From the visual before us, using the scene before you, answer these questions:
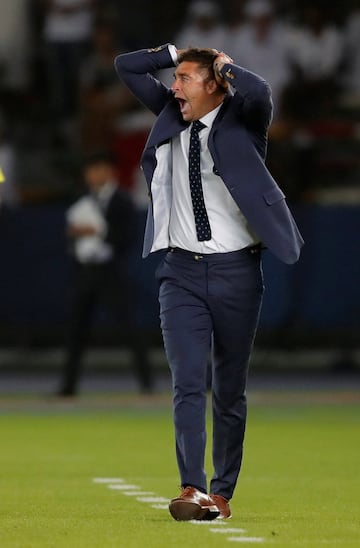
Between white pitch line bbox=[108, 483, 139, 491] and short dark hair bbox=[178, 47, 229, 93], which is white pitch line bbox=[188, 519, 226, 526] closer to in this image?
white pitch line bbox=[108, 483, 139, 491]

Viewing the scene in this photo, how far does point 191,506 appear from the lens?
844cm

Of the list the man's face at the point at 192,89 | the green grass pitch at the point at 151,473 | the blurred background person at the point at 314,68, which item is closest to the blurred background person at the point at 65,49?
the blurred background person at the point at 314,68

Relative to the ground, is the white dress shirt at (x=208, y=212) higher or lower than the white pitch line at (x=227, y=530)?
higher

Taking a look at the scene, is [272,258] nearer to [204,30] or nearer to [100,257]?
[100,257]

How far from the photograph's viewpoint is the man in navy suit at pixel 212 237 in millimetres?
8578

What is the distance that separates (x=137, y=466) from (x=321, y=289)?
961 cm

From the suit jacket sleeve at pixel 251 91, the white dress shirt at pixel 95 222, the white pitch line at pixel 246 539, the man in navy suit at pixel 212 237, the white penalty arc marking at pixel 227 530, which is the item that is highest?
the suit jacket sleeve at pixel 251 91

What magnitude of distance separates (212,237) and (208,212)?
0.44ft

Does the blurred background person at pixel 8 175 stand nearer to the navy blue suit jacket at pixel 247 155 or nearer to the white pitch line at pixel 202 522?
the navy blue suit jacket at pixel 247 155

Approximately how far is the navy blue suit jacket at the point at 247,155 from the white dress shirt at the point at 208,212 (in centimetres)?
9

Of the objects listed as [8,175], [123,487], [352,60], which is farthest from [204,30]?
[123,487]

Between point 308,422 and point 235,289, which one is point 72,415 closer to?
point 308,422

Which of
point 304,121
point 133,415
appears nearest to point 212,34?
point 304,121

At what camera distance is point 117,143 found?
22797 millimetres
